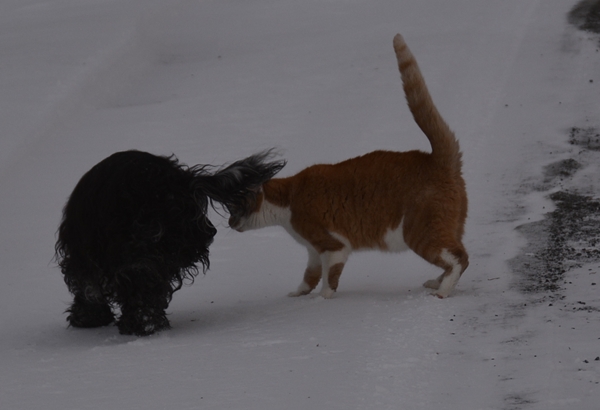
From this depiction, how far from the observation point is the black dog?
511cm

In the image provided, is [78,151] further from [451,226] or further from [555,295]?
[555,295]

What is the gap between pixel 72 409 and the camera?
3793 millimetres

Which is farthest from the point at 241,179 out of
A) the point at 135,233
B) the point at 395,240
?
the point at 395,240

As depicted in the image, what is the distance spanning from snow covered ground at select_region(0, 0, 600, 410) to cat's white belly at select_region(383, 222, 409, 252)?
0.31 meters

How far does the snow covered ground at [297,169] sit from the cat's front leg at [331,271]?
10 cm

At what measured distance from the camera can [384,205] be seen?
18.7 feet

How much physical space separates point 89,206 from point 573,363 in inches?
114

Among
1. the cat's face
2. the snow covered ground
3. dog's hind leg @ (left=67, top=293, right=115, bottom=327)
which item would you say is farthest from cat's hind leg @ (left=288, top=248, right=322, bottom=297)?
dog's hind leg @ (left=67, top=293, right=115, bottom=327)

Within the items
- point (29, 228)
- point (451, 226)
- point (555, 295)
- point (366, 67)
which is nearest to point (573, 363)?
point (555, 295)

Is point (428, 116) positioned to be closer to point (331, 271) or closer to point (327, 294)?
point (331, 271)

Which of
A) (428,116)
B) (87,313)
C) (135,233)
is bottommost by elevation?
(87,313)

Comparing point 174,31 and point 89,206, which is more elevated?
point 174,31

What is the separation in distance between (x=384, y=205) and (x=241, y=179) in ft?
3.18

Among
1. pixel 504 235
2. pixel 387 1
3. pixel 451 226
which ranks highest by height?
pixel 387 1
